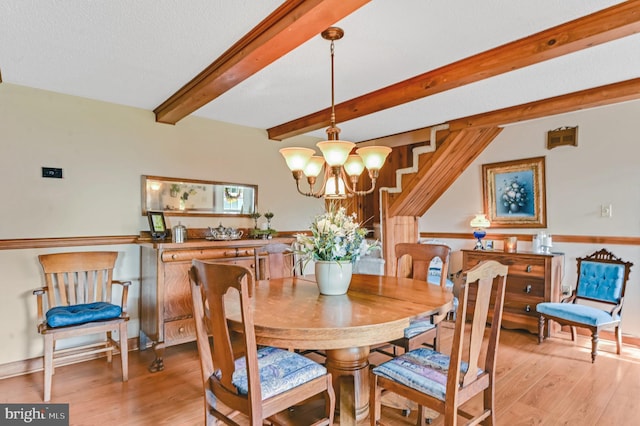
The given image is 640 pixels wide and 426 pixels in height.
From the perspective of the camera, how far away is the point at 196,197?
11.8 ft

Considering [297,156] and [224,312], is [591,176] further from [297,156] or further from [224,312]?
[224,312]

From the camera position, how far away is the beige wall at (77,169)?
2713mm

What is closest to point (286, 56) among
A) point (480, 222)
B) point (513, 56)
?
point (513, 56)

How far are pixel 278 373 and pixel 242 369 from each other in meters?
0.18

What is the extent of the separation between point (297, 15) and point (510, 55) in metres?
1.35

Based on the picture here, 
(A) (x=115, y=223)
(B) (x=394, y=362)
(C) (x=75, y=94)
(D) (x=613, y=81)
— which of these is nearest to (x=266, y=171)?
(A) (x=115, y=223)

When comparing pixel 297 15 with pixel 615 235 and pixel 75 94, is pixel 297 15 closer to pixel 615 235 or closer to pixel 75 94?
pixel 75 94

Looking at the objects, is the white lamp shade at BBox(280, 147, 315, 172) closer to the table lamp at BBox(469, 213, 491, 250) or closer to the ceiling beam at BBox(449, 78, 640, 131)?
the ceiling beam at BBox(449, 78, 640, 131)

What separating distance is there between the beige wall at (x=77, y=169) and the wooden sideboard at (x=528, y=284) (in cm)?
313

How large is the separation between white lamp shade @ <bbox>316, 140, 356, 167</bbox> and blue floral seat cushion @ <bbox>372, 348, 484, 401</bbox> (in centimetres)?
117

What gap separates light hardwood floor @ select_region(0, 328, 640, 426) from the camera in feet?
6.99

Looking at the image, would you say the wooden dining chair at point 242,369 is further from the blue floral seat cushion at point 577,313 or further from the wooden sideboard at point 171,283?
the blue floral seat cushion at point 577,313

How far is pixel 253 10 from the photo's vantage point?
1.75 meters

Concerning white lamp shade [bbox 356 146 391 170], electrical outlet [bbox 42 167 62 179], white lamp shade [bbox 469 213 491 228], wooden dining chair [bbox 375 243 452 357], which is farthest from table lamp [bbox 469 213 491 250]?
electrical outlet [bbox 42 167 62 179]
